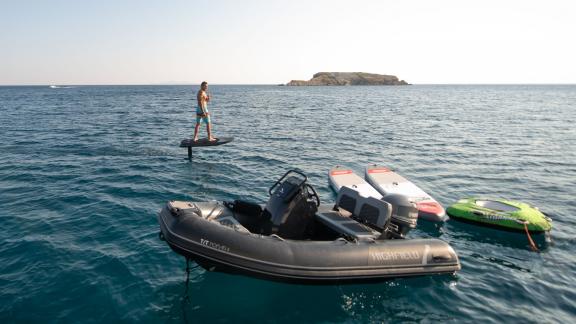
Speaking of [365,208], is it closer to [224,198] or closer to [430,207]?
[430,207]

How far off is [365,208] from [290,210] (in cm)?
153

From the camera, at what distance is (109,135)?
22484mm

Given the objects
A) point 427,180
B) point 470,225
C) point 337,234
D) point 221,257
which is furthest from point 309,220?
point 427,180

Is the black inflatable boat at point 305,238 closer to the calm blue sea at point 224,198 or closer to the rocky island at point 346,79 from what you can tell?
the calm blue sea at point 224,198

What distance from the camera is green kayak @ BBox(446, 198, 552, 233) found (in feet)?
29.9

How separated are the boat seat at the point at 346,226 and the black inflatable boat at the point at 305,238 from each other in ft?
0.06

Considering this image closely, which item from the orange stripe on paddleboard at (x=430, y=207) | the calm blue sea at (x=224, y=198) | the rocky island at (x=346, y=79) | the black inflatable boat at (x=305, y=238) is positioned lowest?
the calm blue sea at (x=224, y=198)

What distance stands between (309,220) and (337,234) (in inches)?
24.9

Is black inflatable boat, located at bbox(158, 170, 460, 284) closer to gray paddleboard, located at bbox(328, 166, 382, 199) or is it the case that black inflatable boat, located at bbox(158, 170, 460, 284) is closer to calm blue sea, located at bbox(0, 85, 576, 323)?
calm blue sea, located at bbox(0, 85, 576, 323)

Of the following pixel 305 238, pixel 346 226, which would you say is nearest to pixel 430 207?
pixel 346 226

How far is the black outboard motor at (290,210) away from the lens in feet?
23.3

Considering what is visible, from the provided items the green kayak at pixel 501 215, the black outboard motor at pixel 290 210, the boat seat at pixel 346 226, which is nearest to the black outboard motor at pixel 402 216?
the boat seat at pixel 346 226

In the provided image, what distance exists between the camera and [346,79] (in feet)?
598

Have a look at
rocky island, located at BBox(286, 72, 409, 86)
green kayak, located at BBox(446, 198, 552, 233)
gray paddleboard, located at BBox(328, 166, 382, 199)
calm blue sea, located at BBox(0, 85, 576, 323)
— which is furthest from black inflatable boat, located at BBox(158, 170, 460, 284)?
rocky island, located at BBox(286, 72, 409, 86)
